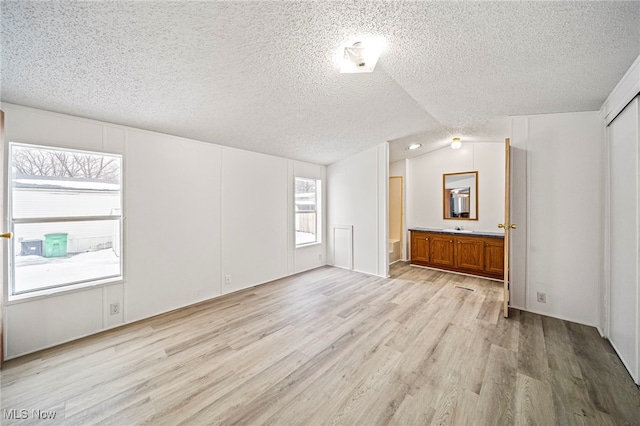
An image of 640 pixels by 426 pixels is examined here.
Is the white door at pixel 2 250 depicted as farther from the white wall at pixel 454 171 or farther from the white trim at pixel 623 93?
the white wall at pixel 454 171

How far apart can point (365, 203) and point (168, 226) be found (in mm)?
3332

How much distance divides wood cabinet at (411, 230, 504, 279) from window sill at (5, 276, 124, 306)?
17.1ft

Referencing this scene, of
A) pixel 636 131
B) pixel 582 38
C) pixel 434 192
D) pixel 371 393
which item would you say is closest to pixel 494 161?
pixel 434 192

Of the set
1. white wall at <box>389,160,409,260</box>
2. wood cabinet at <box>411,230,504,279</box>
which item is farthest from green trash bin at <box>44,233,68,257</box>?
white wall at <box>389,160,409,260</box>

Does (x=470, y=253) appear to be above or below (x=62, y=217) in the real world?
below

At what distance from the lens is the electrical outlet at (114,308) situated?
8.64ft

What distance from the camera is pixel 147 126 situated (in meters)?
2.79

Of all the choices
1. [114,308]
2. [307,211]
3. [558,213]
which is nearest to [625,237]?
[558,213]

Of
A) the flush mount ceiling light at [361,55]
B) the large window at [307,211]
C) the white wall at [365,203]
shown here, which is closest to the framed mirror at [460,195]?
the white wall at [365,203]

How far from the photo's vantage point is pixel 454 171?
5215 mm

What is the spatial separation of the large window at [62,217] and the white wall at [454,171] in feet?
18.3

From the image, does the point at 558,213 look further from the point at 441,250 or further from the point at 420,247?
the point at 420,247

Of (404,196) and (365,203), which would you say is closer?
(365,203)

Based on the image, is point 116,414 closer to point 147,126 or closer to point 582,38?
point 147,126
